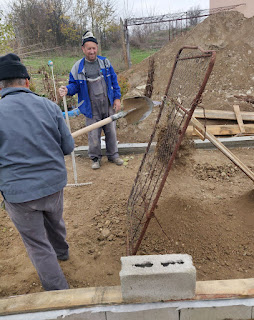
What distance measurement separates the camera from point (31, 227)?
1.96 metres

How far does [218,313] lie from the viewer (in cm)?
165

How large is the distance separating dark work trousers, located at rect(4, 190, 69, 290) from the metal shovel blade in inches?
69.4

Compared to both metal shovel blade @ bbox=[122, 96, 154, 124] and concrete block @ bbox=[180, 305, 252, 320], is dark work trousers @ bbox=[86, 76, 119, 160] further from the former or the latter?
concrete block @ bbox=[180, 305, 252, 320]

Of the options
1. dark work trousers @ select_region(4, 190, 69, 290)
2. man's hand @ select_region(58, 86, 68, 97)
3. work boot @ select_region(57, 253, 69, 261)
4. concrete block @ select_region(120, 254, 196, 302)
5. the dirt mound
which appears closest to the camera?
concrete block @ select_region(120, 254, 196, 302)

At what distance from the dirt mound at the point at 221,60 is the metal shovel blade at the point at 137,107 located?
4446 mm

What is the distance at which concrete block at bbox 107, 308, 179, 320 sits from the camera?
5.35 feet

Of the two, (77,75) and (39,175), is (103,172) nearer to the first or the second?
(77,75)

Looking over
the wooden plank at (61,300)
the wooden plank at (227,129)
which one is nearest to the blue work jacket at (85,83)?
the wooden plank at (227,129)

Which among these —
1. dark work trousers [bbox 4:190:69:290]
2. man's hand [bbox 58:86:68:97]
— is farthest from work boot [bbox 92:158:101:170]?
dark work trousers [bbox 4:190:69:290]

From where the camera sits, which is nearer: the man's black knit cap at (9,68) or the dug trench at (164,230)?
the man's black knit cap at (9,68)

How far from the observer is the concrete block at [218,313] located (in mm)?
1633

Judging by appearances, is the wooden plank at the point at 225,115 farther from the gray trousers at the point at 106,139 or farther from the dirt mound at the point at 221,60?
the gray trousers at the point at 106,139

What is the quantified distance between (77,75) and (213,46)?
8314mm

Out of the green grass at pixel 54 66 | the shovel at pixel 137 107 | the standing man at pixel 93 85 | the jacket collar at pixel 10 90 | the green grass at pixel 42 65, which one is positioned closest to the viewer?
the jacket collar at pixel 10 90
